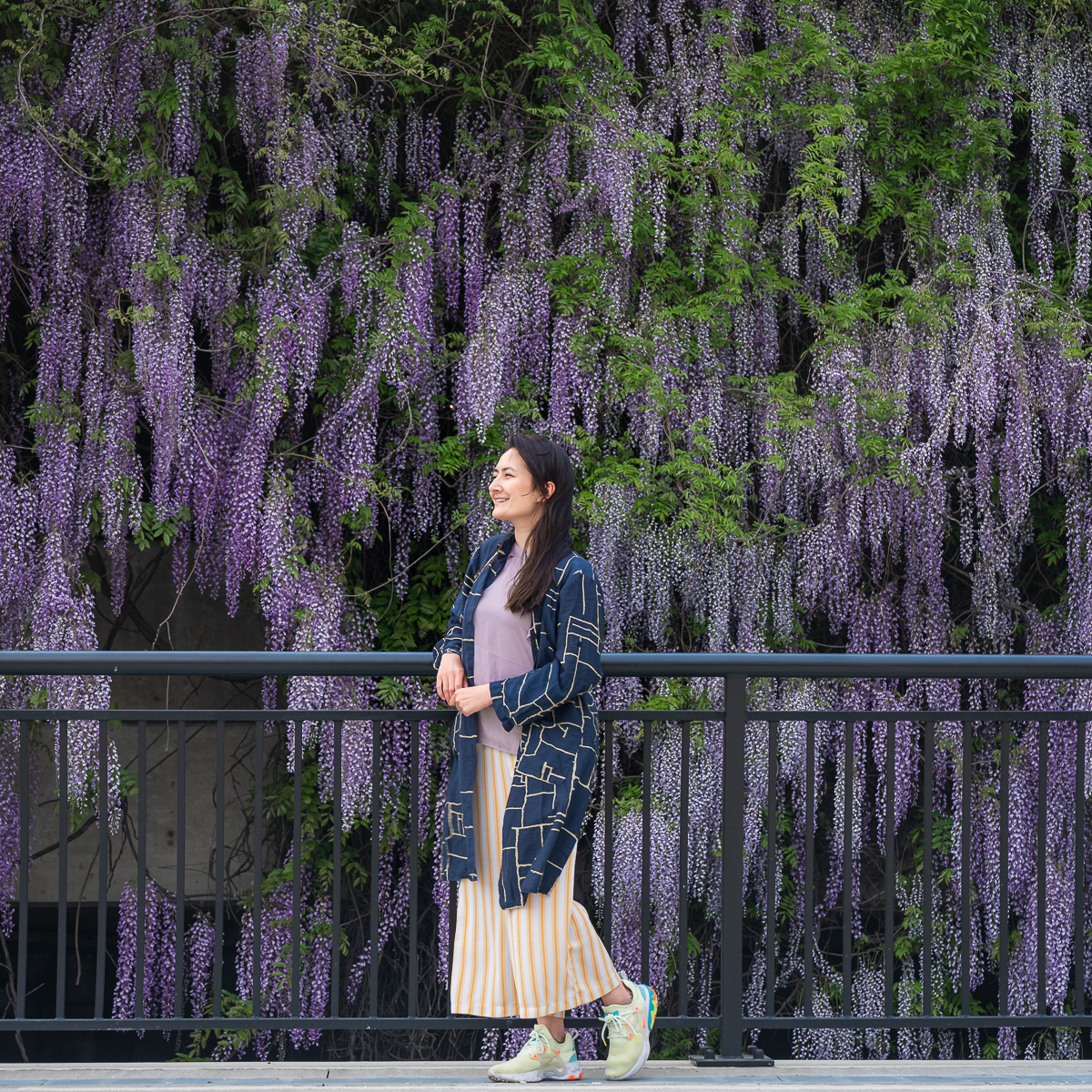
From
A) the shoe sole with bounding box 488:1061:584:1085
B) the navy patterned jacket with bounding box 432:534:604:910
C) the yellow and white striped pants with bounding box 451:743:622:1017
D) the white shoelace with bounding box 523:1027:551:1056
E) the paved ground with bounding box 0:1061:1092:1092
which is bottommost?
the paved ground with bounding box 0:1061:1092:1092

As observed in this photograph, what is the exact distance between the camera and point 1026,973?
4.14 meters

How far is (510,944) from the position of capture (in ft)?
6.85

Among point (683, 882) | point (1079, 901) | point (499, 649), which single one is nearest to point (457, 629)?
point (499, 649)

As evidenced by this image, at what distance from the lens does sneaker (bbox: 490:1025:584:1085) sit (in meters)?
2.13

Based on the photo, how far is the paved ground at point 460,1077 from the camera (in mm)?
2125

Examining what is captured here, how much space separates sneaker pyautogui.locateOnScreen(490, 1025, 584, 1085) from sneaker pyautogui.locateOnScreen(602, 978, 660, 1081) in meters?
0.08

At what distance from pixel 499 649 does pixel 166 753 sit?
3.48 m

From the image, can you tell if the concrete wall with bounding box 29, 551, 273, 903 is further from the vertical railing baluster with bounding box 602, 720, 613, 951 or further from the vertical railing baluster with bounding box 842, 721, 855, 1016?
the vertical railing baluster with bounding box 842, 721, 855, 1016

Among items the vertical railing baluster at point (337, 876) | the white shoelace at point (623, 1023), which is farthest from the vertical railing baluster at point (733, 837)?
the vertical railing baluster at point (337, 876)

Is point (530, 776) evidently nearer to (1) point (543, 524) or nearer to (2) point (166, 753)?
(1) point (543, 524)

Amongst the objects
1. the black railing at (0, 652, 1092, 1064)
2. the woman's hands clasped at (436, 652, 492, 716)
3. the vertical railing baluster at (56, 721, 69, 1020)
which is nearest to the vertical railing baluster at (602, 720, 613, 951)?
the black railing at (0, 652, 1092, 1064)

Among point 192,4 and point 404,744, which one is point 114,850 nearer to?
point 404,744

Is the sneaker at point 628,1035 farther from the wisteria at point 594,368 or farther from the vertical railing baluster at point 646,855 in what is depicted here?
the wisteria at point 594,368

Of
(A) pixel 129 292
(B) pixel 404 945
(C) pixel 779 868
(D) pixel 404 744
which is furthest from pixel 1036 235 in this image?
(B) pixel 404 945
